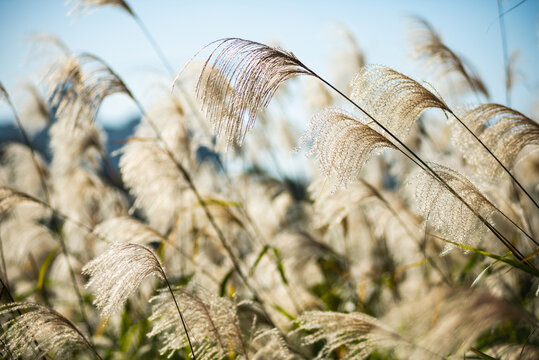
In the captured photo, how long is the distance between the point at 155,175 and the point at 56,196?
144 inches

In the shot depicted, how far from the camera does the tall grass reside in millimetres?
1182

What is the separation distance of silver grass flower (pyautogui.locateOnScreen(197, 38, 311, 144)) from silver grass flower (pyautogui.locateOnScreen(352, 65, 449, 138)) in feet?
0.92

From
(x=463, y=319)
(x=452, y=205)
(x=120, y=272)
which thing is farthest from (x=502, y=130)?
(x=120, y=272)

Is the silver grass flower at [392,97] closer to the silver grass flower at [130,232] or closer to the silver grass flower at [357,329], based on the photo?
the silver grass flower at [357,329]

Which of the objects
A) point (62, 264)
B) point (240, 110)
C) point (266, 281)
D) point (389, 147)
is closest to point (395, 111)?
point (389, 147)

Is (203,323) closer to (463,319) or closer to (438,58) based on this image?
(463,319)

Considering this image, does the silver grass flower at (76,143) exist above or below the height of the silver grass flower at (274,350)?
above

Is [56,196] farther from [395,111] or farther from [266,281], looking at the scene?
[395,111]

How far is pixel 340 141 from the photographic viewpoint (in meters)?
1.19

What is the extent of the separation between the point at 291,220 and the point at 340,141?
332 centimetres

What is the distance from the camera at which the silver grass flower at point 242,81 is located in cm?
111

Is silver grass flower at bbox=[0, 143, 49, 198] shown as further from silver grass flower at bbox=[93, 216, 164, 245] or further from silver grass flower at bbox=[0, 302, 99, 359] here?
silver grass flower at bbox=[0, 302, 99, 359]

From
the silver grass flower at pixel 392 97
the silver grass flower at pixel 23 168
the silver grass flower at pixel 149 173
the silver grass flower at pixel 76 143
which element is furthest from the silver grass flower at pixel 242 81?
the silver grass flower at pixel 23 168

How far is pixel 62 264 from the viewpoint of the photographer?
12.0ft
